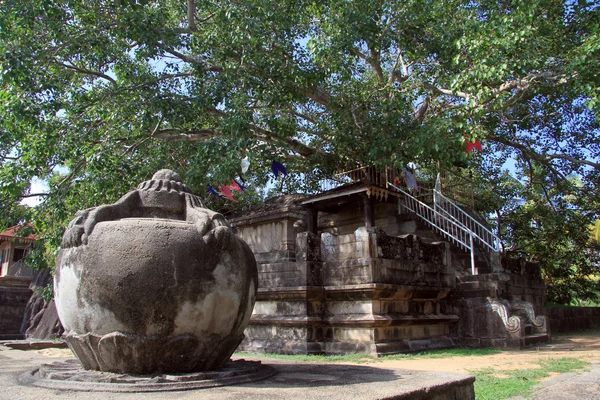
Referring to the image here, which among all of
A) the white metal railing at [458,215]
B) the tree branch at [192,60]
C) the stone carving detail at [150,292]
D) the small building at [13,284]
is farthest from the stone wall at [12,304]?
the stone carving detail at [150,292]

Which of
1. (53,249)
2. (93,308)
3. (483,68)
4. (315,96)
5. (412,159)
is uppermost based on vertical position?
(315,96)

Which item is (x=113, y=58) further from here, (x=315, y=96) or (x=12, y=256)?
(x=12, y=256)

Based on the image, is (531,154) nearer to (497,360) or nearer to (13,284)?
(497,360)

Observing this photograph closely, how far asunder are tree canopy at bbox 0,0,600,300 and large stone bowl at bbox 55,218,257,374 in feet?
22.2

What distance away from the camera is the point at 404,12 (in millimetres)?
12695

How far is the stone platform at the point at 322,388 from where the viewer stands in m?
3.09

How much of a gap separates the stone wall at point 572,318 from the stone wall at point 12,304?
64.4 ft

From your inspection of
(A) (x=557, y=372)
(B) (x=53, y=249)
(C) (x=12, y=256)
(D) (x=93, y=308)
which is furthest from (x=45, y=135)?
(C) (x=12, y=256)

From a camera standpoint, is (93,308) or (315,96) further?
(315,96)

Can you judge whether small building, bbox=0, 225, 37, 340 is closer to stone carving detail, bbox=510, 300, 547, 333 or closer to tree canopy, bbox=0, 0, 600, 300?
tree canopy, bbox=0, 0, 600, 300

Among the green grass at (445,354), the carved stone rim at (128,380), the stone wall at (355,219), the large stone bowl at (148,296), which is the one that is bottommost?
the green grass at (445,354)

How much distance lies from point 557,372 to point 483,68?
6.11 m

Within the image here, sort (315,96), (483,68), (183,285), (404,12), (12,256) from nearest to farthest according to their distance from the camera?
(183,285) < (483,68) < (404,12) < (315,96) < (12,256)

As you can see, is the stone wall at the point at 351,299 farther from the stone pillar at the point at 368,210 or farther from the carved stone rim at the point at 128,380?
the carved stone rim at the point at 128,380
